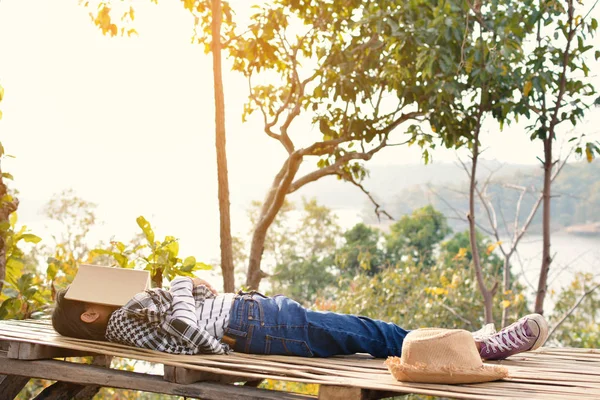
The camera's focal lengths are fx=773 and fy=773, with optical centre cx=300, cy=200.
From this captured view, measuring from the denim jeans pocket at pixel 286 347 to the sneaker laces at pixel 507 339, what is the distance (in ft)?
1.85

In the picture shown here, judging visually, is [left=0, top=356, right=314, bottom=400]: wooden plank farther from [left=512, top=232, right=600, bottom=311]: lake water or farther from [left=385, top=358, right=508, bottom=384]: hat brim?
[left=512, top=232, right=600, bottom=311]: lake water

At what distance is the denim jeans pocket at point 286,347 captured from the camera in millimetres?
2436

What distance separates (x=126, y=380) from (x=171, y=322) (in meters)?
0.25

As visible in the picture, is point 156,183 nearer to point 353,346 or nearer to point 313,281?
point 313,281

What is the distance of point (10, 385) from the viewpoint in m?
2.73

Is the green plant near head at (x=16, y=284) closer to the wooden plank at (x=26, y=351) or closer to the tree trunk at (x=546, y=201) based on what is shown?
the wooden plank at (x=26, y=351)

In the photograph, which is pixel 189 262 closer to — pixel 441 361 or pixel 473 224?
pixel 473 224

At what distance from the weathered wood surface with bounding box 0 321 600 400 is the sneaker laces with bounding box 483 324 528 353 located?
6 centimetres

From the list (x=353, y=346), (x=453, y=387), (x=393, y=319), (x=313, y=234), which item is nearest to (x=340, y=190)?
(x=313, y=234)

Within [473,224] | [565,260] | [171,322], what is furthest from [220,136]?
[565,260]

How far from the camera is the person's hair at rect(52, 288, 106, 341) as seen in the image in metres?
2.48

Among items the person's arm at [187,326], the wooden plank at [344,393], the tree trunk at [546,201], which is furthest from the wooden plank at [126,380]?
the tree trunk at [546,201]

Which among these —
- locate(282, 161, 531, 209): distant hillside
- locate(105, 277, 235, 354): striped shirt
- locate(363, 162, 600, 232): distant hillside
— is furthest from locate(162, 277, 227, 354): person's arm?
locate(282, 161, 531, 209): distant hillside

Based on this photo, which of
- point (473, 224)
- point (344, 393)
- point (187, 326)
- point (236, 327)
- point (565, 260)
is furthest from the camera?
point (565, 260)
